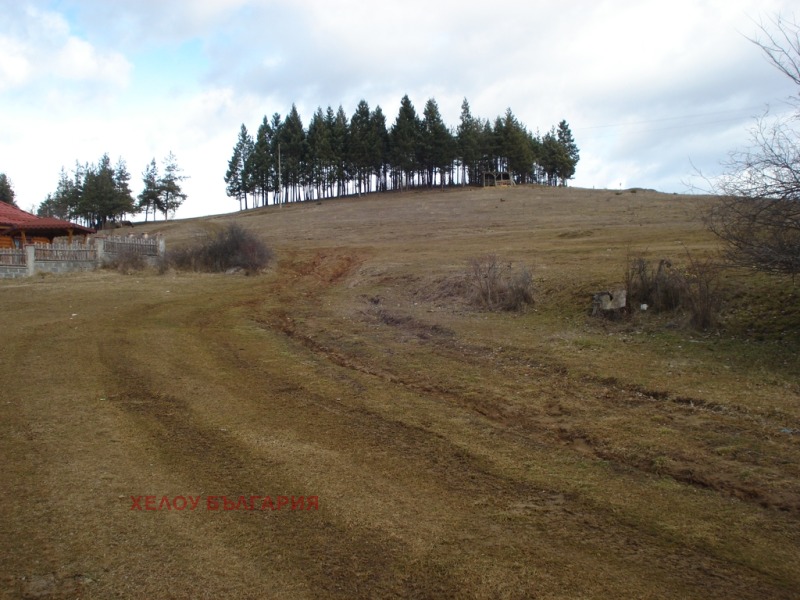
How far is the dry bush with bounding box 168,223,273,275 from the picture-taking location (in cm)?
2747

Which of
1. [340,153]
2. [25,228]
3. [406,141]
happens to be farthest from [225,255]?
[340,153]

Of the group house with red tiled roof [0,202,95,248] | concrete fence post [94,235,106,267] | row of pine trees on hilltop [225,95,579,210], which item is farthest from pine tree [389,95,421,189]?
concrete fence post [94,235,106,267]

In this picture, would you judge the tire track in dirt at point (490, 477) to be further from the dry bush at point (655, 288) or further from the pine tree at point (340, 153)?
the pine tree at point (340, 153)

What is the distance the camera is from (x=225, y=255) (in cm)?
2811

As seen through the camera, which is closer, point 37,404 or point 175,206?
point 37,404

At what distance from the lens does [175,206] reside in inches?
3260

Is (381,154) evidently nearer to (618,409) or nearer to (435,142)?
(435,142)

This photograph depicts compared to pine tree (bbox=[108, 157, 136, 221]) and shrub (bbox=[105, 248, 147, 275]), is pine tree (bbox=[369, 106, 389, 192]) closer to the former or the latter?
pine tree (bbox=[108, 157, 136, 221])

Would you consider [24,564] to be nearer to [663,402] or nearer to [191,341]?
[663,402]

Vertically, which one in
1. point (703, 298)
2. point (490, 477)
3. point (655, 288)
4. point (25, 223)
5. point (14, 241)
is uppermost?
point (25, 223)

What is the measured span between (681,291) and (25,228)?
113ft

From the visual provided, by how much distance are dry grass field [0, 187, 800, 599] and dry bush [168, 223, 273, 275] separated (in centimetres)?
1383

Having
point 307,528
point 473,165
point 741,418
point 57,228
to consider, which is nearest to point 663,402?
point 741,418

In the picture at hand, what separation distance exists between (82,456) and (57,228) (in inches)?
1343
